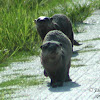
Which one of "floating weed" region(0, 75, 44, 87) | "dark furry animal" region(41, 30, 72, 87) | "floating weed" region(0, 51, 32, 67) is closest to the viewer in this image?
"dark furry animal" region(41, 30, 72, 87)

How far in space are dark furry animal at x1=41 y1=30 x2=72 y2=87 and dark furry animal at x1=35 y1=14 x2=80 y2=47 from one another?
1590mm

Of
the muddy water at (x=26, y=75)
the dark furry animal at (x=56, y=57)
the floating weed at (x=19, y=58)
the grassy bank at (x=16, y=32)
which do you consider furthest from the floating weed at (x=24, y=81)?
the floating weed at (x=19, y=58)

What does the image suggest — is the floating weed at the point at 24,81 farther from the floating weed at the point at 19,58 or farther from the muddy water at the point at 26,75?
the floating weed at the point at 19,58

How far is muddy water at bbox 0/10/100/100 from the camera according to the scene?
513 centimetres

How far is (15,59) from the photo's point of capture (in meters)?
7.74

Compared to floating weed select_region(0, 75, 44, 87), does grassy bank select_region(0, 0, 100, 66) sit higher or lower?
higher

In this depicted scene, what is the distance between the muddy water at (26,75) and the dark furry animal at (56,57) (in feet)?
1.13

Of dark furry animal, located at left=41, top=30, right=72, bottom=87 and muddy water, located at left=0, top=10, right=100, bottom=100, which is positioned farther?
muddy water, located at left=0, top=10, right=100, bottom=100

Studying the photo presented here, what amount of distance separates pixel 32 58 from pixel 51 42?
277 cm

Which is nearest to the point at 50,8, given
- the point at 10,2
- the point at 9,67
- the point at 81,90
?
the point at 10,2

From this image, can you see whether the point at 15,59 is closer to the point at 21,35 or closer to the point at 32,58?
the point at 32,58

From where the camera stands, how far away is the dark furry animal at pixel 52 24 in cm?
709

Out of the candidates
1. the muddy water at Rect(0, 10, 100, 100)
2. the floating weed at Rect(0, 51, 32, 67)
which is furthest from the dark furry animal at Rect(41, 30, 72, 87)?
the floating weed at Rect(0, 51, 32, 67)

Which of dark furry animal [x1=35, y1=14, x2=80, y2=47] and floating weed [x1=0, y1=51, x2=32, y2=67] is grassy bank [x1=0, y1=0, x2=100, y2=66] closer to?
floating weed [x1=0, y1=51, x2=32, y2=67]
